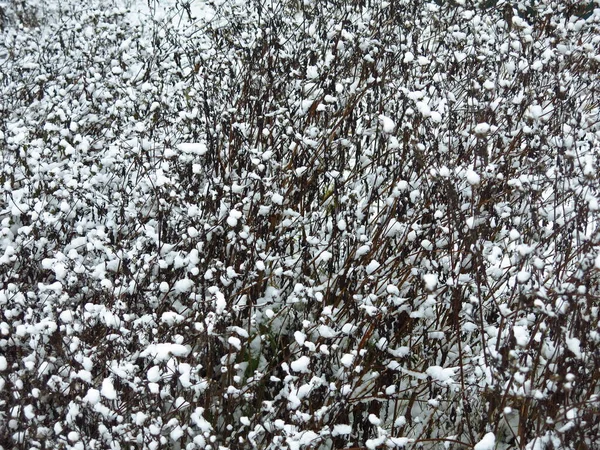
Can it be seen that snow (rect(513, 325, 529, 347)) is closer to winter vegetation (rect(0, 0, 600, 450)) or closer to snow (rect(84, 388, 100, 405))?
winter vegetation (rect(0, 0, 600, 450))

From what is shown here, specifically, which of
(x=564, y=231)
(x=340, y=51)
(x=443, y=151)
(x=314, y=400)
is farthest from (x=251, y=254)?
(x=340, y=51)

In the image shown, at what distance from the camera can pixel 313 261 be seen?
309 centimetres

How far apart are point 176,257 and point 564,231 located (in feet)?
6.29

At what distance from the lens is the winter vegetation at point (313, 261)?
227cm

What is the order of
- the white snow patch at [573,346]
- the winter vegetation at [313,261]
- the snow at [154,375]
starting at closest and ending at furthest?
the white snow patch at [573,346], the snow at [154,375], the winter vegetation at [313,261]

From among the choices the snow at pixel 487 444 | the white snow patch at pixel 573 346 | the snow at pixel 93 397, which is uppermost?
the white snow patch at pixel 573 346

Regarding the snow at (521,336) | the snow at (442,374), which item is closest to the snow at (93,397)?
the snow at (442,374)

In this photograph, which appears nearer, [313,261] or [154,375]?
[154,375]

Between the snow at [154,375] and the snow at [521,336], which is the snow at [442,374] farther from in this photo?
the snow at [154,375]

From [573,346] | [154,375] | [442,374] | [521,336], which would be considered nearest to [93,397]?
[154,375]

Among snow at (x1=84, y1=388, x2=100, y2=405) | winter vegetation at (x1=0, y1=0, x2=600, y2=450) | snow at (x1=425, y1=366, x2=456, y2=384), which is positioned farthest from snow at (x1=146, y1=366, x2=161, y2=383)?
snow at (x1=425, y1=366, x2=456, y2=384)

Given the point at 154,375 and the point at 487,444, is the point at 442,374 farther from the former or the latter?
the point at 154,375

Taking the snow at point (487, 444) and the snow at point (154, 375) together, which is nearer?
the snow at point (487, 444)

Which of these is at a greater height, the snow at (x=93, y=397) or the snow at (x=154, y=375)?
the snow at (x=154, y=375)
